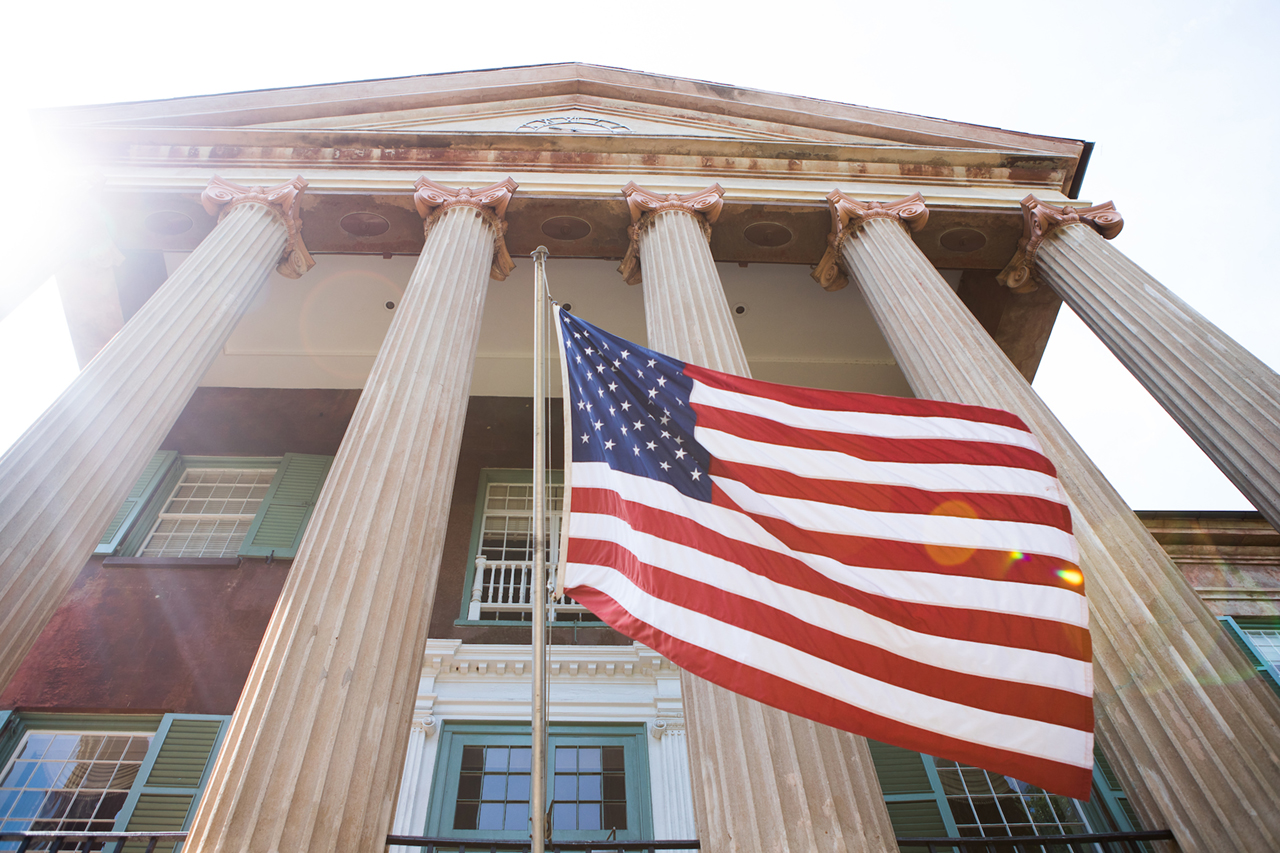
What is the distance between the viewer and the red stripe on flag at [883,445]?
521cm

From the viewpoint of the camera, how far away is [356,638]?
509cm

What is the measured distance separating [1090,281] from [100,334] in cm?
1571

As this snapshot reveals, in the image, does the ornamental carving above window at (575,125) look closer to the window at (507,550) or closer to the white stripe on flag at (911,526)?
the window at (507,550)

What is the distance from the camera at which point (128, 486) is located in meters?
6.93

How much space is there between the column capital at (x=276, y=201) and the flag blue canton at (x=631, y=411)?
6623mm

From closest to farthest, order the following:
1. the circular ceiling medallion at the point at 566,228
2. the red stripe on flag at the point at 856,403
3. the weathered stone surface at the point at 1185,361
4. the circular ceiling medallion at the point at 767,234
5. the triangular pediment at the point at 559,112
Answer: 1. the red stripe on flag at the point at 856,403
2. the weathered stone surface at the point at 1185,361
3. the circular ceiling medallion at the point at 566,228
4. the circular ceiling medallion at the point at 767,234
5. the triangular pediment at the point at 559,112

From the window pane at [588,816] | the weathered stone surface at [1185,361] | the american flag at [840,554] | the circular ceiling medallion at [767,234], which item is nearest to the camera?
the american flag at [840,554]

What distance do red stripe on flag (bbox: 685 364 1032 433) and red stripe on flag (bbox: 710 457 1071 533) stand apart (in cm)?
65

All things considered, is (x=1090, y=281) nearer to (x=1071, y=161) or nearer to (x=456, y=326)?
(x=1071, y=161)

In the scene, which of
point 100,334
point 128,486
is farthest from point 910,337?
point 100,334

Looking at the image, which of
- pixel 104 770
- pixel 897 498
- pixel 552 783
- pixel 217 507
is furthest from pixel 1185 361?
pixel 217 507

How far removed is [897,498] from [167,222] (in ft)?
37.1

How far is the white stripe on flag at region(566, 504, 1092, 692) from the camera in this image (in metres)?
4.22

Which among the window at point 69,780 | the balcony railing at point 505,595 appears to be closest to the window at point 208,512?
the window at point 69,780
